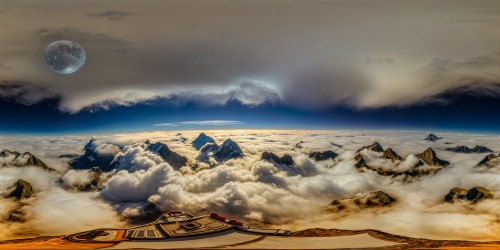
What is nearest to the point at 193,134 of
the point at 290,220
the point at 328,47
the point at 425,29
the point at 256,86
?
the point at 256,86

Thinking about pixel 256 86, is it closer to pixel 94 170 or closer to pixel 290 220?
pixel 290 220

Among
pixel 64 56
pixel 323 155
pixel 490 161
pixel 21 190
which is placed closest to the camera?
pixel 21 190

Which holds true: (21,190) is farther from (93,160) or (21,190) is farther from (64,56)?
(64,56)

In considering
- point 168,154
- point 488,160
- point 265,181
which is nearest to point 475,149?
point 488,160

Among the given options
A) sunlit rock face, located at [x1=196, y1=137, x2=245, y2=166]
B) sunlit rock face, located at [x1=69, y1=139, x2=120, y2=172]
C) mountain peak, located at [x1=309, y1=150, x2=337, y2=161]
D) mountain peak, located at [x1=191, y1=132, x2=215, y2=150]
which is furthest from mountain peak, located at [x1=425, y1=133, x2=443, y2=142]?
sunlit rock face, located at [x1=69, y1=139, x2=120, y2=172]

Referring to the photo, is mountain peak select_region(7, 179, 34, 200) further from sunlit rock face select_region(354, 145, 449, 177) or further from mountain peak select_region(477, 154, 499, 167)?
mountain peak select_region(477, 154, 499, 167)

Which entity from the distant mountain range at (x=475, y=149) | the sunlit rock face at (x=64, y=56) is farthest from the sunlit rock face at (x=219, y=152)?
the distant mountain range at (x=475, y=149)

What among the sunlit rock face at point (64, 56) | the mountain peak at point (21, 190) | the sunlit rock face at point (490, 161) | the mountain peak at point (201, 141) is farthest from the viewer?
the mountain peak at point (201, 141)

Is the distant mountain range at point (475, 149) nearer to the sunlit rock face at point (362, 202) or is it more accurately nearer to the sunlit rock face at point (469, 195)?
the sunlit rock face at point (469, 195)

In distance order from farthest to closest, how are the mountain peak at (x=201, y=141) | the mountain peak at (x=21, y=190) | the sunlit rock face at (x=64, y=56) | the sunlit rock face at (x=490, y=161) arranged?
the mountain peak at (x=201, y=141) < the sunlit rock face at (x=490, y=161) < the sunlit rock face at (x=64, y=56) < the mountain peak at (x=21, y=190)

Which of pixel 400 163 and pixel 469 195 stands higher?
pixel 400 163

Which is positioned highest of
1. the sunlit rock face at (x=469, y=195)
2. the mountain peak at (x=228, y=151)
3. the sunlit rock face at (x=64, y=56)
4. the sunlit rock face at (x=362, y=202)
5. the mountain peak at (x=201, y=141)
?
the sunlit rock face at (x=64, y=56)
